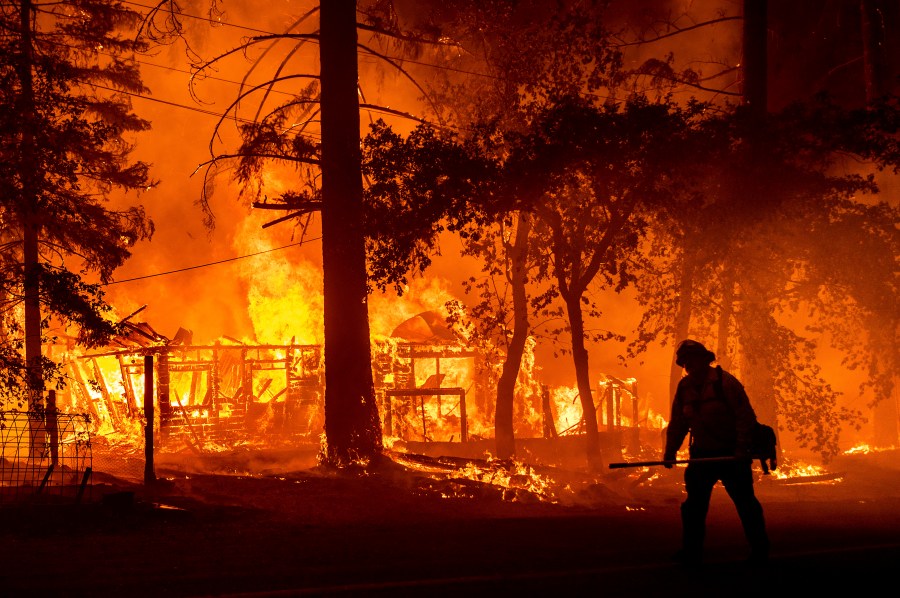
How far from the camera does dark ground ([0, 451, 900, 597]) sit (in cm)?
638

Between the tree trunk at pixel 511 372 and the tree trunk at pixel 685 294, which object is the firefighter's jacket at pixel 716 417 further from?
the tree trunk at pixel 511 372

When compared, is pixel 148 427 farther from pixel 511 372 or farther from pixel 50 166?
pixel 511 372

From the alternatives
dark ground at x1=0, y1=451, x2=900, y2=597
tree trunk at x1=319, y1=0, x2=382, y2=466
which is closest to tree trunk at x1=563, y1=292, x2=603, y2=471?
dark ground at x1=0, y1=451, x2=900, y2=597

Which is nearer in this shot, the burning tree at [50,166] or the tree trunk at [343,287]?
the burning tree at [50,166]

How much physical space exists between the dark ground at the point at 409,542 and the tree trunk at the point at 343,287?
3.20 ft

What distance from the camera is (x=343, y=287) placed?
49.9 ft

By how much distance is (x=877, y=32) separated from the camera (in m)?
22.2

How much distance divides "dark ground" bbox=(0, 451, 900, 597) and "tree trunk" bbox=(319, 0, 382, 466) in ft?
3.20

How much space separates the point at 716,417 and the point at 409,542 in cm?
316

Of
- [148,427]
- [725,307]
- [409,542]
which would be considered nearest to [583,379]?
[725,307]

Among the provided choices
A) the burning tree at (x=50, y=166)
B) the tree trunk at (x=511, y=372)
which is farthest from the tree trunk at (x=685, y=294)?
the burning tree at (x=50, y=166)

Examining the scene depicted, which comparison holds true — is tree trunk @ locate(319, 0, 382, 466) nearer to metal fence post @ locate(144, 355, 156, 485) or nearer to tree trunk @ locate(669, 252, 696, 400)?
metal fence post @ locate(144, 355, 156, 485)

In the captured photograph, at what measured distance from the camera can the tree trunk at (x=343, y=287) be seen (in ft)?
49.6

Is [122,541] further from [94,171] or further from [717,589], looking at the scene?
[94,171]
